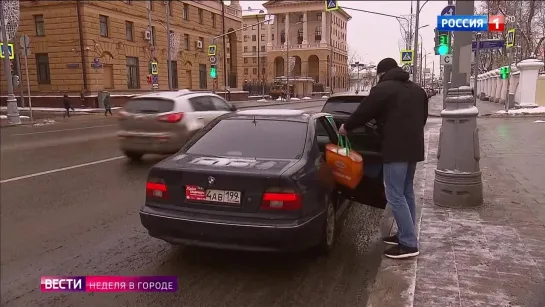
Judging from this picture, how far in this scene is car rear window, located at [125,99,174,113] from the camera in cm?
993

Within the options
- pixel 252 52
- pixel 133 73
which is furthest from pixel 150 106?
pixel 252 52

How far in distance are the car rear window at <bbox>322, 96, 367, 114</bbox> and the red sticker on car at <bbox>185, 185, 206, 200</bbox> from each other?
600 cm

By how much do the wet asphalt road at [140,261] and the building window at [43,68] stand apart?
1174 inches

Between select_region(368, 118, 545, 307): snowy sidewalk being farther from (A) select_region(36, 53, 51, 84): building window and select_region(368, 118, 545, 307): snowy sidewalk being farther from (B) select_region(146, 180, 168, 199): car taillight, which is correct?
(A) select_region(36, 53, 51, 84): building window

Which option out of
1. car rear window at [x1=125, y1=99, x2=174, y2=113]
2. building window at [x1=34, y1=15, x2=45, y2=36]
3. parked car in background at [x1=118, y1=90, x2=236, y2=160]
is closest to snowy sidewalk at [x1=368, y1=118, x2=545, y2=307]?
parked car in background at [x1=118, y1=90, x2=236, y2=160]

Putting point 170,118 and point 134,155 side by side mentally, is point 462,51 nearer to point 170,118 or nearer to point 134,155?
point 170,118

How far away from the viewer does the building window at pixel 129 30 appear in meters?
36.2

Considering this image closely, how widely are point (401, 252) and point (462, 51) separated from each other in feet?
9.69

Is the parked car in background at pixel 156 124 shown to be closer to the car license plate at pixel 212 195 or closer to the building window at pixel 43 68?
the car license plate at pixel 212 195

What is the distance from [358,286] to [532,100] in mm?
25682

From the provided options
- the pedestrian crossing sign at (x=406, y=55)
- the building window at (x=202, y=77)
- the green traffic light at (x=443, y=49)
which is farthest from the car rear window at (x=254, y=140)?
the building window at (x=202, y=77)

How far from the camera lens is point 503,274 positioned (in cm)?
374

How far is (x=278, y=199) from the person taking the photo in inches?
148

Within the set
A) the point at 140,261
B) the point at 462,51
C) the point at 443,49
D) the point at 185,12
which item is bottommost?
the point at 140,261
